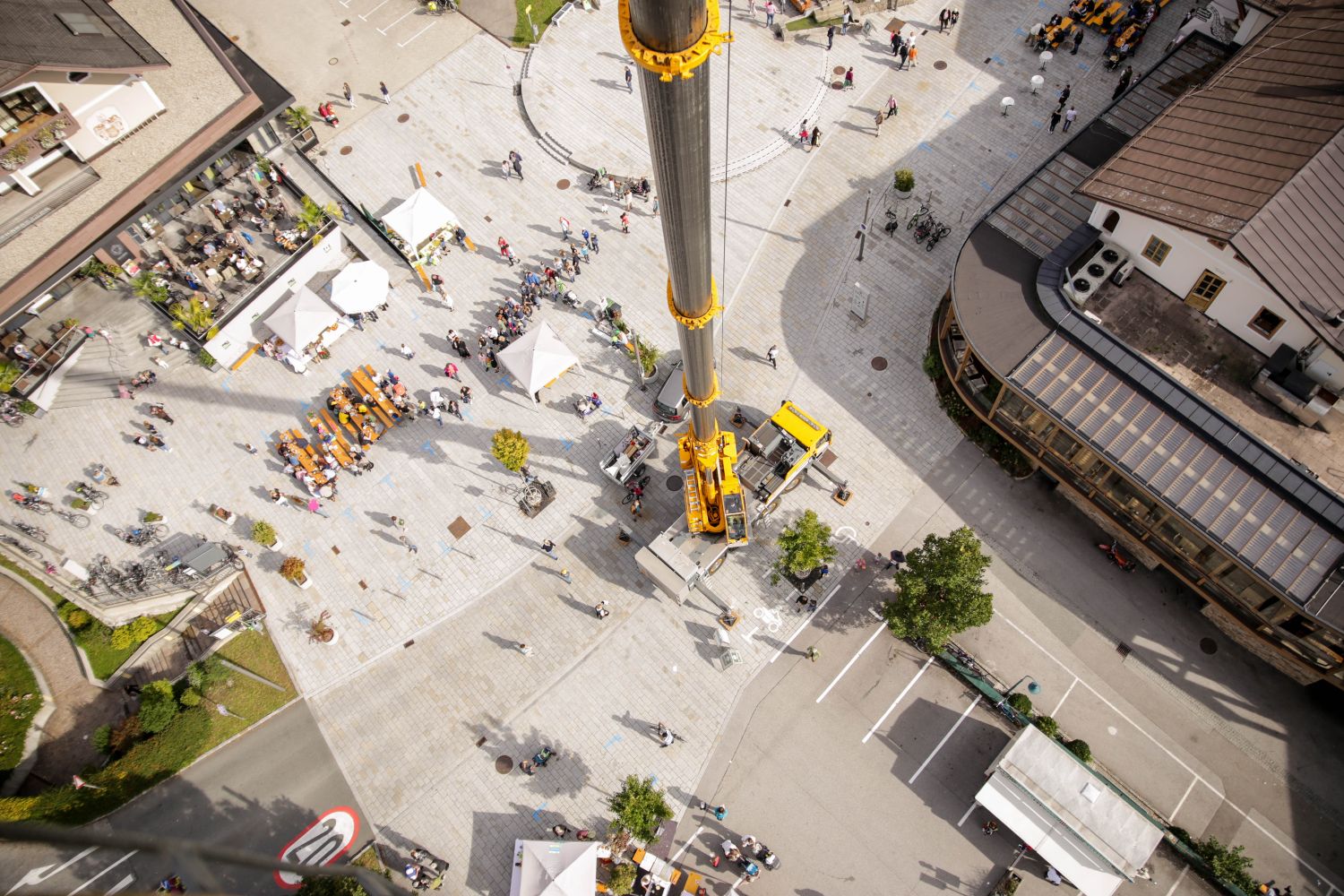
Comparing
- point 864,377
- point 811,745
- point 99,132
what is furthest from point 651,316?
point 99,132

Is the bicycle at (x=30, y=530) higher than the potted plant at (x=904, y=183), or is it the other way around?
the potted plant at (x=904, y=183)

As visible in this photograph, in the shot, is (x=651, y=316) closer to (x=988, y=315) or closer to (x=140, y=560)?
(x=988, y=315)

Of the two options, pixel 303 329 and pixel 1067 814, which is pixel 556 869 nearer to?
pixel 1067 814

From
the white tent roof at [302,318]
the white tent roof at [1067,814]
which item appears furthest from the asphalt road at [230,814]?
→ the white tent roof at [1067,814]

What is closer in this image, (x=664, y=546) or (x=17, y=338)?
(x=664, y=546)

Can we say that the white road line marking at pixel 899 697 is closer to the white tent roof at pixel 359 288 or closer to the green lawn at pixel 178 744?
the green lawn at pixel 178 744

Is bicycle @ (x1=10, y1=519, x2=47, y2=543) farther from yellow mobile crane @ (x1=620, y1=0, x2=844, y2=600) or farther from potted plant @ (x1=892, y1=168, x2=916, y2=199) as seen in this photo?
potted plant @ (x1=892, y1=168, x2=916, y2=199)
